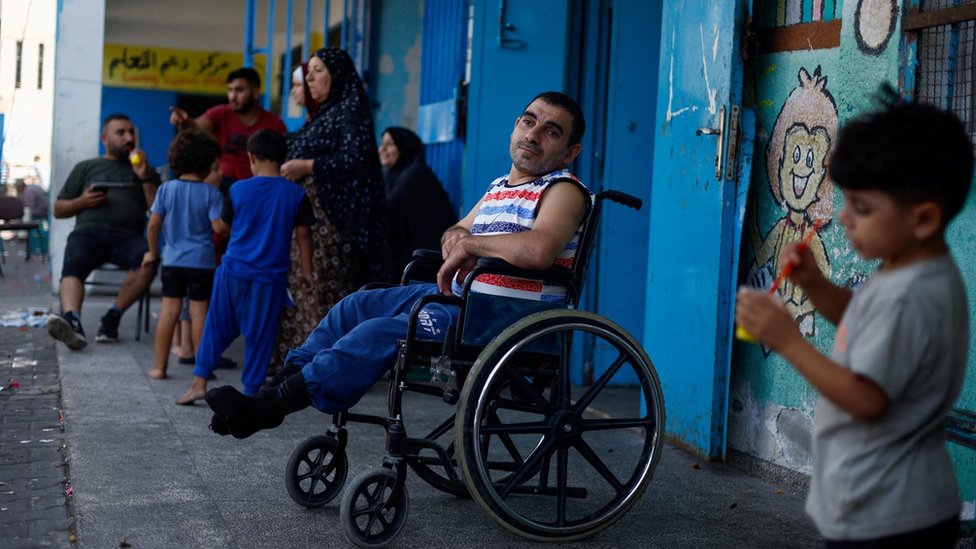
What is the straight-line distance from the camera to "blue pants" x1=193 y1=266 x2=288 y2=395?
18.7ft

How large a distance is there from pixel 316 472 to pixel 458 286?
81 centimetres

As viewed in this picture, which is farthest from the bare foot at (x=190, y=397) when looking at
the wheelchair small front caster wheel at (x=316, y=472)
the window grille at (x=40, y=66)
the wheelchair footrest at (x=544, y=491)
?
the window grille at (x=40, y=66)

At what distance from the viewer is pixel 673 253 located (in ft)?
17.2

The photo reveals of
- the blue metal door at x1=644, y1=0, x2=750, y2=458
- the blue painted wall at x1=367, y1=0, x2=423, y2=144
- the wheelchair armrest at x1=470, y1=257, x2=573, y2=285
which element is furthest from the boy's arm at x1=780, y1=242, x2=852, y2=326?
the blue painted wall at x1=367, y1=0, x2=423, y2=144

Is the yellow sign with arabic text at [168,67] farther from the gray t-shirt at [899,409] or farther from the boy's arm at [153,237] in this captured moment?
the gray t-shirt at [899,409]

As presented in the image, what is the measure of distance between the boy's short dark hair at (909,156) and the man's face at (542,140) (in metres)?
2.04

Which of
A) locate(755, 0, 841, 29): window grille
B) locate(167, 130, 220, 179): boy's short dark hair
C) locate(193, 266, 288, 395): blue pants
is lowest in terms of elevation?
locate(193, 266, 288, 395): blue pants

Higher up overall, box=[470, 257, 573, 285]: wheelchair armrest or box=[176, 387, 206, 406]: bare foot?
box=[470, 257, 573, 285]: wheelchair armrest

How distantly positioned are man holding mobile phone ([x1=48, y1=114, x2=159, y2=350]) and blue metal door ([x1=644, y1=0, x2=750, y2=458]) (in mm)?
3967

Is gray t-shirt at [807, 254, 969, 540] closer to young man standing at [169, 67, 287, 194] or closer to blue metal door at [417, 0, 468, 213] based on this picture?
blue metal door at [417, 0, 468, 213]

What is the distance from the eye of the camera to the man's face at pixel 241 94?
301 inches

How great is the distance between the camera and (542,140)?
13.2 feet

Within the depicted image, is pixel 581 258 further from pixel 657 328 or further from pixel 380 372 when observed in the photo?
pixel 657 328

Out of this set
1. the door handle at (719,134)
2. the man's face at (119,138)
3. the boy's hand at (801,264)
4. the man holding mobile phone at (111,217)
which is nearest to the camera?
the boy's hand at (801,264)
